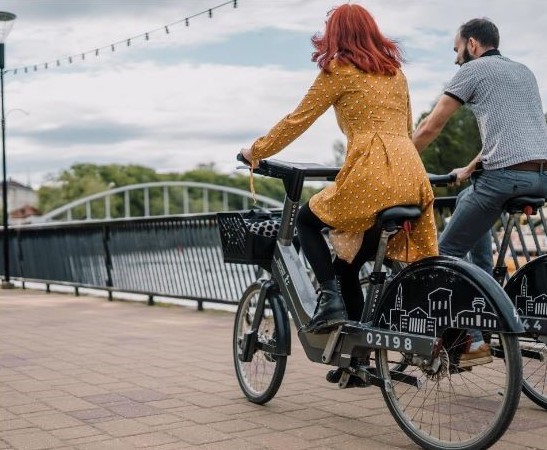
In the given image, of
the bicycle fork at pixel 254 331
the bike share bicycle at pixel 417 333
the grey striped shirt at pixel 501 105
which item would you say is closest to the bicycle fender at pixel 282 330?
the bike share bicycle at pixel 417 333

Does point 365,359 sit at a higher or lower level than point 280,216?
lower

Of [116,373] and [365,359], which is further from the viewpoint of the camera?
[116,373]

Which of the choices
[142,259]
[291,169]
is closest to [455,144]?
[142,259]

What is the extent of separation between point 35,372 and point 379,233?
9.90ft

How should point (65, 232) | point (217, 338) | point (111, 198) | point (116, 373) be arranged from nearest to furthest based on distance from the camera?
point (116, 373) → point (217, 338) → point (65, 232) → point (111, 198)

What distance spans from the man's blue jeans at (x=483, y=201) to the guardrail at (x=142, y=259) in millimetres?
4115

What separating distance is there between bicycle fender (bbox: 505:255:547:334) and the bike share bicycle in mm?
399

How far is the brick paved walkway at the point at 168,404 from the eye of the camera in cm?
405

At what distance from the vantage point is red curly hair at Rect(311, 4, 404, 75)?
404 cm

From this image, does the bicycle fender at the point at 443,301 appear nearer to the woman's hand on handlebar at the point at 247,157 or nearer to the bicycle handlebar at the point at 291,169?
the bicycle handlebar at the point at 291,169

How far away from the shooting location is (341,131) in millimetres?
4199

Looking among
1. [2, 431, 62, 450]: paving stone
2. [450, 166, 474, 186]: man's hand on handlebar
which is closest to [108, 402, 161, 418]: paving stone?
[2, 431, 62, 450]: paving stone

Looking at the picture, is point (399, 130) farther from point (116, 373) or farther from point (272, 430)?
point (116, 373)

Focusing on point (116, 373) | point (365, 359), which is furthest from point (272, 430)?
point (116, 373)
